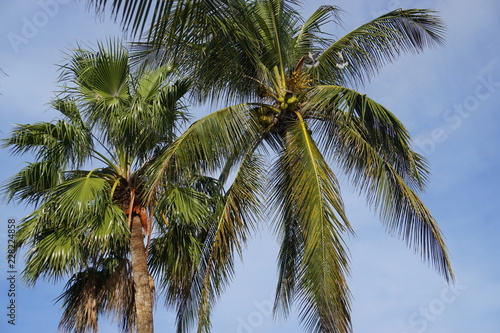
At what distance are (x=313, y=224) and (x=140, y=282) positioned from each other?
126 inches

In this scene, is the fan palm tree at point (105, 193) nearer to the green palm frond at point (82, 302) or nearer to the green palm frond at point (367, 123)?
the green palm frond at point (82, 302)

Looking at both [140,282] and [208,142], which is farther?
[140,282]

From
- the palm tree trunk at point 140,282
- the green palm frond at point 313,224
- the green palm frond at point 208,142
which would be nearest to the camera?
the green palm frond at point 313,224

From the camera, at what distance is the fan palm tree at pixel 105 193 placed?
32.9 feet

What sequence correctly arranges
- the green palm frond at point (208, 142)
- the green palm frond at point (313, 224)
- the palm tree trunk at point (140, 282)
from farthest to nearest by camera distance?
the palm tree trunk at point (140, 282), the green palm frond at point (208, 142), the green palm frond at point (313, 224)

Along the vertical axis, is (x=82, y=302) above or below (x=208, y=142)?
below

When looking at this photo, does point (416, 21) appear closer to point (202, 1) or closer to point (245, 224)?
point (245, 224)

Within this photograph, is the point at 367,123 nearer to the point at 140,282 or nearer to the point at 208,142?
the point at 208,142

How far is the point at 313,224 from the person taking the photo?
336 inches

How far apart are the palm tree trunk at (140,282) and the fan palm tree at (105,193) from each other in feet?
0.05

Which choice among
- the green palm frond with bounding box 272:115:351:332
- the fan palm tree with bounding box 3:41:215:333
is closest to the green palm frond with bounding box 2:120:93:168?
the fan palm tree with bounding box 3:41:215:333

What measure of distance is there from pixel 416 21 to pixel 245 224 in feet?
16.0

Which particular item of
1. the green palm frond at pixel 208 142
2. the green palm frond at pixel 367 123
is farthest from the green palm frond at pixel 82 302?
the green palm frond at pixel 367 123

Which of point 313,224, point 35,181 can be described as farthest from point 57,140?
point 313,224
